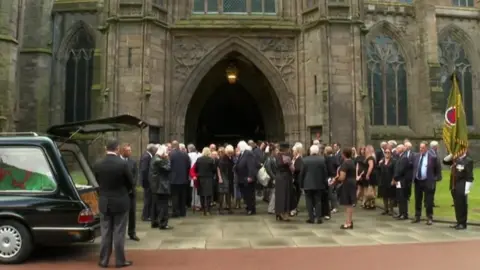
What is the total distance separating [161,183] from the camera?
9297mm

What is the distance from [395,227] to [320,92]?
832 cm

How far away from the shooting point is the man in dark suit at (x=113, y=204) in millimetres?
6227

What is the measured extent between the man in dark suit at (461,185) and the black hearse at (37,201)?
7.07 meters

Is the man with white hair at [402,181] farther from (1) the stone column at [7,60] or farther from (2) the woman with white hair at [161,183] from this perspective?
(1) the stone column at [7,60]

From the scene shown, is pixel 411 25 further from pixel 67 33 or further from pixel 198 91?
pixel 67 33

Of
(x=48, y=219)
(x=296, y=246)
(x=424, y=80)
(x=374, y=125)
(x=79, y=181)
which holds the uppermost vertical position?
(x=424, y=80)

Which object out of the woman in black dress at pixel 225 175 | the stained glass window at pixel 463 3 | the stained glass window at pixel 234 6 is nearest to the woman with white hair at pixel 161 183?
the woman in black dress at pixel 225 175

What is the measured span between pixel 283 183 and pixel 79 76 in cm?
1786

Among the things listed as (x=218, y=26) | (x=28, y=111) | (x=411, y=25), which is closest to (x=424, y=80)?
(x=411, y=25)

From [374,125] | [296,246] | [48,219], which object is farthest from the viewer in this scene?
[374,125]

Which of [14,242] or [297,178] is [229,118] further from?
[14,242]

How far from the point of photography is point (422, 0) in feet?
90.4

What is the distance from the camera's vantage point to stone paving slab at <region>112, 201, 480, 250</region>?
7840 mm

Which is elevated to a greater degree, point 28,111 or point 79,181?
point 28,111
